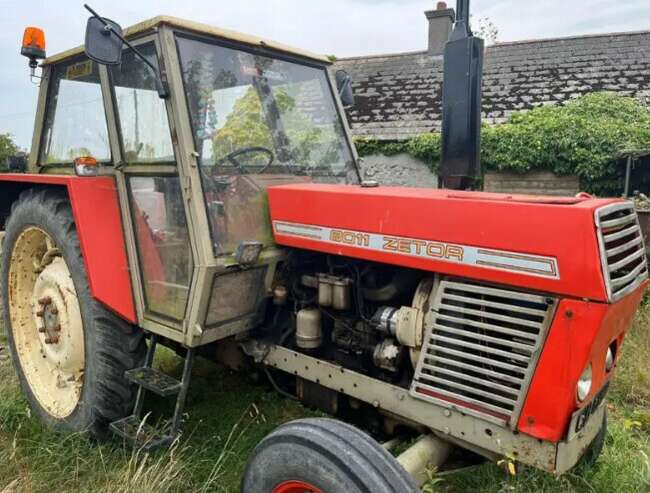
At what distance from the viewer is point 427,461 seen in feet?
6.48

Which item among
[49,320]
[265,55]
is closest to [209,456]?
[49,320]

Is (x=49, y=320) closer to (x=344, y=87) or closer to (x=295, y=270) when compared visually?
(x=295, y=270)

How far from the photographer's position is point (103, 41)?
2119 millimetres

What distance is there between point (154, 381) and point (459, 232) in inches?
60.6

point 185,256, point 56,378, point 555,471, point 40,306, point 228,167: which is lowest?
point 56,378

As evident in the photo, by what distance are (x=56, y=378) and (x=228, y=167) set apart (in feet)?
5.42

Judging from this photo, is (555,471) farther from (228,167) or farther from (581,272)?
(228,167)

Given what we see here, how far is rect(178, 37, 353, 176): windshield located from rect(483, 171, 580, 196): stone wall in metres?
6.39

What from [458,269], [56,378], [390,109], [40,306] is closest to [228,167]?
[458,269]

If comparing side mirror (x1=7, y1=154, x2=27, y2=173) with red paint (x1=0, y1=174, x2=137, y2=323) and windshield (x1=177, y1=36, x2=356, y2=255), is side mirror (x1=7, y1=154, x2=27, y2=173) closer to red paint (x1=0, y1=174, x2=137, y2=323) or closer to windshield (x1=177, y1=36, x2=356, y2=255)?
red paint (x1=0, y1=174, x2=137, y2=323)

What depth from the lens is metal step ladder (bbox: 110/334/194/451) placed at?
237 cm

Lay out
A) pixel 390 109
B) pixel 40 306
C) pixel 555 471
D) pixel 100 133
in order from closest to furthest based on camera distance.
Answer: pixel 555 471
pixel 100 133
pixel 40 306
pixel 390 109

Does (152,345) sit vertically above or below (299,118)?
below

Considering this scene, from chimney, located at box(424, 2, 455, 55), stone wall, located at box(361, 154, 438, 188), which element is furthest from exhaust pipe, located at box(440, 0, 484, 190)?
chimney, located at box(424, 2, 455, 55)
